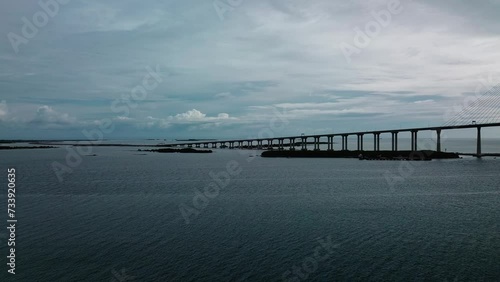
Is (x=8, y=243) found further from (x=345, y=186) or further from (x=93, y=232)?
(x=345, y=186)

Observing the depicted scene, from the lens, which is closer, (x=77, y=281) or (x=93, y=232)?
(x=77, y=281)

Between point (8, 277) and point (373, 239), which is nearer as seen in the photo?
point (8, 277)

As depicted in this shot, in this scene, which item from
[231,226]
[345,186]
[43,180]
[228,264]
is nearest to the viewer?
[228,264]

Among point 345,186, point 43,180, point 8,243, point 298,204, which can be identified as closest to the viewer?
point 8,243

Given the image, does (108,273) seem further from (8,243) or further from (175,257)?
(8,243)

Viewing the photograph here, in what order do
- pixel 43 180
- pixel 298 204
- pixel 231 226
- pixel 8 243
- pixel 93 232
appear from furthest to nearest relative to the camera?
1. pixel 43 180
2. pixel 298 204
3. pixel 231 226
4. pixel 93 232
5. pixel 8 243

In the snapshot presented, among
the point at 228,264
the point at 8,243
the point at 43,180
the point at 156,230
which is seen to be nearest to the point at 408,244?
the point at 228,264

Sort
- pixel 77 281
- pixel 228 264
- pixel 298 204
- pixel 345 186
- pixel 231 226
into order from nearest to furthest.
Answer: pixel 77 281 < pixel 228 264 < pixel 231 226 < pixel 298 204 < pixel 345 186

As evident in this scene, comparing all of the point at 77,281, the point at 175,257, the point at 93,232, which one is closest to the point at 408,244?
the point at 175,257
